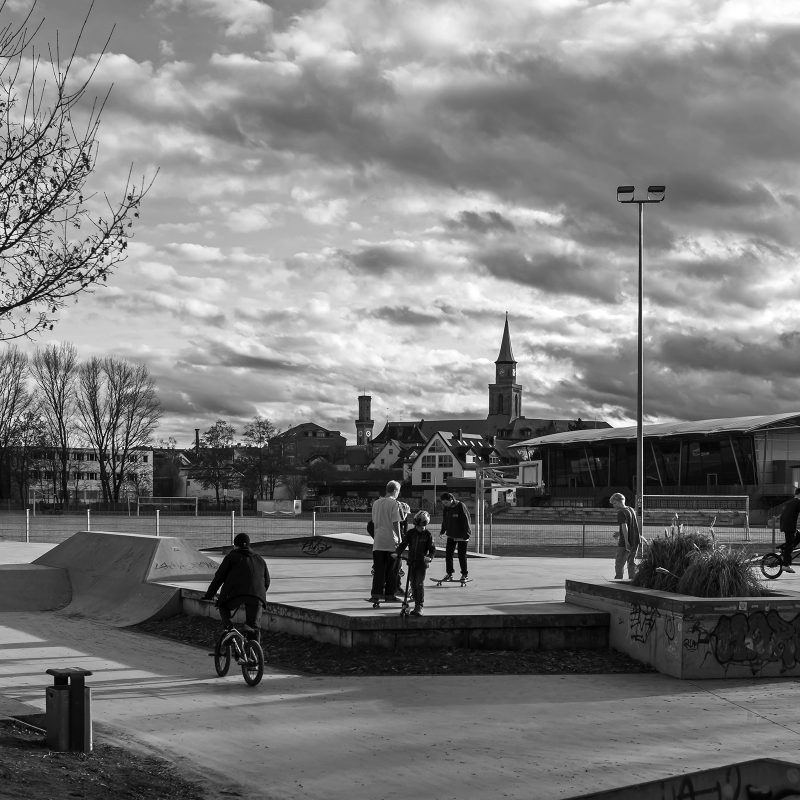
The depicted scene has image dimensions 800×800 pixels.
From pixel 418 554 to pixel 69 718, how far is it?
5.79 m

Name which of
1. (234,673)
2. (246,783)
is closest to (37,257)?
(246,783)

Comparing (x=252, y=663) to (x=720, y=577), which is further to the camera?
(x=720, y=577)

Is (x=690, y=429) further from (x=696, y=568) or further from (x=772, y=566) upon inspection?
(x=696, y=568)

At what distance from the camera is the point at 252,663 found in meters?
10.7

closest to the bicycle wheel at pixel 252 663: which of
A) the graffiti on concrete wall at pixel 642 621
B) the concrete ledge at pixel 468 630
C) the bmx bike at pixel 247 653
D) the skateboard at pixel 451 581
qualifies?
the bmx bike at pixel 247 653

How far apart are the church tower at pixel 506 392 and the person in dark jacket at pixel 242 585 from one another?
182165 mm

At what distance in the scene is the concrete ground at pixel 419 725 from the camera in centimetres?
723

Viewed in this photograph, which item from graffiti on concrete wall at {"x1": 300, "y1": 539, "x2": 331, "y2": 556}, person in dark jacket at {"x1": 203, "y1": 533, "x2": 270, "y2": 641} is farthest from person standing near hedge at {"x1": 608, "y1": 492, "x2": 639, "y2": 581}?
graffiti on concrete wall at {"x1": 300, "y1": 539, "x2": 331, "y2": 556}

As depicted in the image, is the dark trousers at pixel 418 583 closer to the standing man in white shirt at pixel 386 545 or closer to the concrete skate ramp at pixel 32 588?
the standing man in white shirt at pixel 386 545

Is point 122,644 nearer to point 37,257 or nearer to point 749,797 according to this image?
point 37,257

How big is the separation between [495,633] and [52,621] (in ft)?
25.5

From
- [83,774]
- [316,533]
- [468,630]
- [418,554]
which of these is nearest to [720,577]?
[468,630]

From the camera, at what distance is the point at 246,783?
7.10 metres

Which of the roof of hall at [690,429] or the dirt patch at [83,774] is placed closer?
the dirt patch at [83,774]
